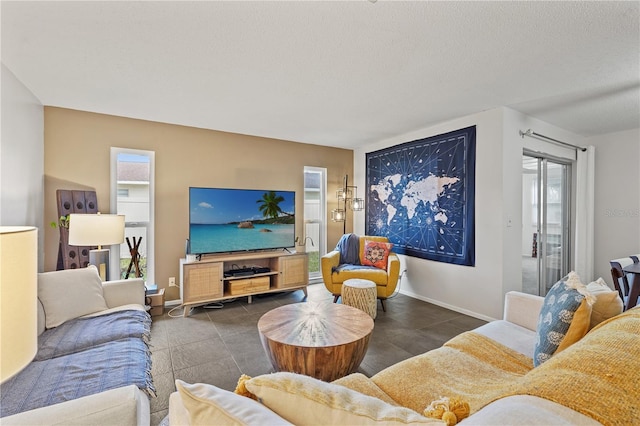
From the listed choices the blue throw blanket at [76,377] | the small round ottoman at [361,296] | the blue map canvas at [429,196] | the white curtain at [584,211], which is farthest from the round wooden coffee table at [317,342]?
the white curtain at [584,211]

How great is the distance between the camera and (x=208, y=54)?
2176 mm

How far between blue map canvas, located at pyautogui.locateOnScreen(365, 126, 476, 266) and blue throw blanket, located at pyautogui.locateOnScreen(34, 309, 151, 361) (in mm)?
3381

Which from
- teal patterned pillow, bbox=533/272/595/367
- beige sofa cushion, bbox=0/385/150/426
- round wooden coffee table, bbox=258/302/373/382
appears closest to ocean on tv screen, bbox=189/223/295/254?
round wooden coffee table, bbox=258/302/373/382

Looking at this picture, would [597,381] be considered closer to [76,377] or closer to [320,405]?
[320,405]

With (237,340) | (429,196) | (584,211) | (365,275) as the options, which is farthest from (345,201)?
(584,211)

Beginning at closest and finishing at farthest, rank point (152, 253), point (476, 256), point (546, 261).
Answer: point (476, 256) → point (152, 253) → point (546, 261)

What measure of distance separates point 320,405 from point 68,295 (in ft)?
7.67

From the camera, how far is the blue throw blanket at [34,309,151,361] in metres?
1.75

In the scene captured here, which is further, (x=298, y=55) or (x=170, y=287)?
(x=170, y=287)

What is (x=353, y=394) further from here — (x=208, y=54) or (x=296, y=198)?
(x=296, y=198)

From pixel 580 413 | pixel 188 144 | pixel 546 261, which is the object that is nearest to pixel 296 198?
pixel 188 144

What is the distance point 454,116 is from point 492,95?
646mm

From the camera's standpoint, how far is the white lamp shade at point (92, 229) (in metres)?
2.55

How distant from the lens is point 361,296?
129 inches
